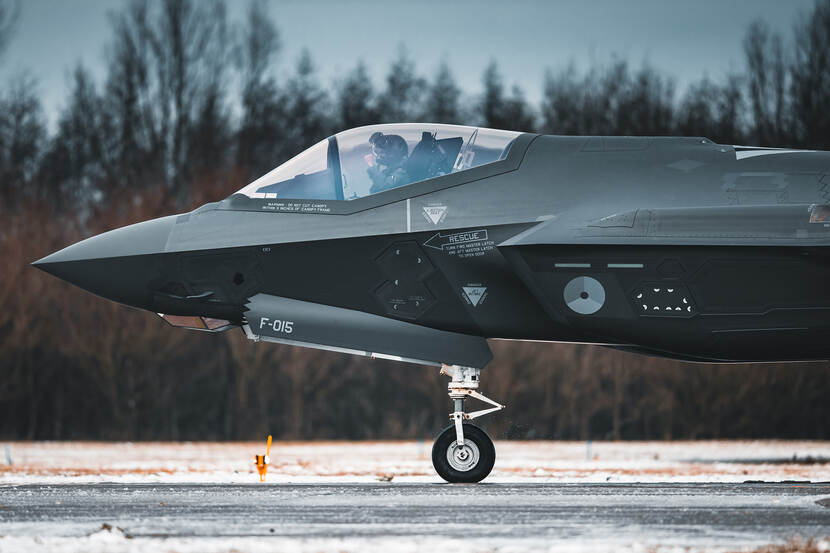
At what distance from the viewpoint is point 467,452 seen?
11.1 m

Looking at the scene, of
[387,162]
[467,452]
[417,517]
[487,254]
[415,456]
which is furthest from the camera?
[415,456]

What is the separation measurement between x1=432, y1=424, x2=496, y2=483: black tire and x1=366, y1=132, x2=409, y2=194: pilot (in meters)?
2.41

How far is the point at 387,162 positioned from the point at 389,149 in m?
0.14

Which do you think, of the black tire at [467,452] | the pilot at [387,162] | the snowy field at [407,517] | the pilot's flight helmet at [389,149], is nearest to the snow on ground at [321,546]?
the snowy field at [407,517]

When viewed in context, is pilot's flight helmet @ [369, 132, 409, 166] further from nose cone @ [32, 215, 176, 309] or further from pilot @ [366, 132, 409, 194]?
nose cone @ [32, 215, 176, 309]

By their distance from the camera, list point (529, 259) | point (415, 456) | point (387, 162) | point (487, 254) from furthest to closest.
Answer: point (415, 456) → point (387, 162) → point (487, 254) → point (529, 259)

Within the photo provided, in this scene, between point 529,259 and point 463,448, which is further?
point 463,448

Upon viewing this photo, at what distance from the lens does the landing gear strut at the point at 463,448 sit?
11.1 m

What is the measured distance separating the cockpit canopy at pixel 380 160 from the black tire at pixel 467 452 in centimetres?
246

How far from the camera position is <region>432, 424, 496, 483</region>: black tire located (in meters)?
11.1

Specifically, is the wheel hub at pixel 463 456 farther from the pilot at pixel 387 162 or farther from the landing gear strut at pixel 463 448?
the pilot at pixel 387 162

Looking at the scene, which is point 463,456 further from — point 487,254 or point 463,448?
point 487,254

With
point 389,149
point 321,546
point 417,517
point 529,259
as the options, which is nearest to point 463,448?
point 529,259

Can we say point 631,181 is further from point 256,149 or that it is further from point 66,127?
point 66,127
